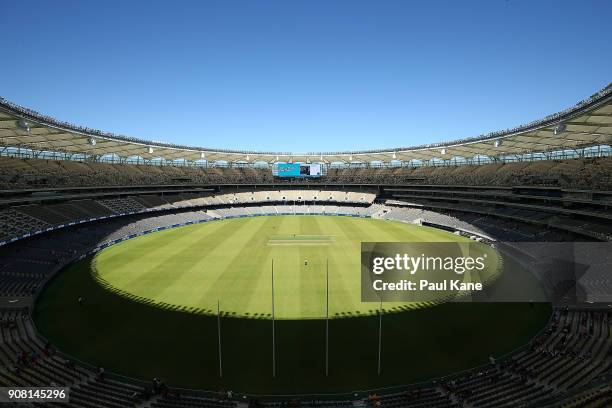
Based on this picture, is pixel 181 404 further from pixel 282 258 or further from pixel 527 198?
pixel 527 198

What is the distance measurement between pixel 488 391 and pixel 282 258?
26.4m

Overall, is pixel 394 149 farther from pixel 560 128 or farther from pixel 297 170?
pixel 560 128

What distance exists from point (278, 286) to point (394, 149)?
59.1 meters

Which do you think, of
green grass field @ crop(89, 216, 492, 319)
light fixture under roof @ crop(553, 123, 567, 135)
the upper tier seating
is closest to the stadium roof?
light fixture under roof @ crop(553, 123, 567, 135)

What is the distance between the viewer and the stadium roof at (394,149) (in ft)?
120

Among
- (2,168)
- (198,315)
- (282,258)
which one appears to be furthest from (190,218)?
(198,315)

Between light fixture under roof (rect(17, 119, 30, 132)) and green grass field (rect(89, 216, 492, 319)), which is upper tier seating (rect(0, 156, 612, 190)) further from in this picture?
green grass field (rect(89, 216, 492, 319))

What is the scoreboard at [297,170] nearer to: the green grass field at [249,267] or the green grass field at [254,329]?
the green grass field at [249,267]

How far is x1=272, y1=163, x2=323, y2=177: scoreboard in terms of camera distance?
3656 inches

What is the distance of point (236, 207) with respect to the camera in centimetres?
8650

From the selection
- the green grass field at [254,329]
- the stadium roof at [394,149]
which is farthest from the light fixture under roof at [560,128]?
the green grass field at [254,329]

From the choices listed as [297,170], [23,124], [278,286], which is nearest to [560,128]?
[278,286]

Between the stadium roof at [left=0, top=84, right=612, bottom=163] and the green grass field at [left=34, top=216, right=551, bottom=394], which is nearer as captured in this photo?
the green grass field at [left=34, top=216, right=551, bottom=394]

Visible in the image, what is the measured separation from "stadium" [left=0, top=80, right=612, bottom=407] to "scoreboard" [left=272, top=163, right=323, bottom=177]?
53.1 ft
